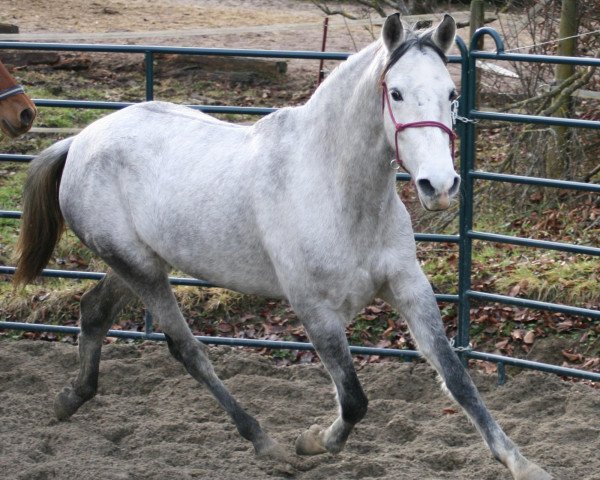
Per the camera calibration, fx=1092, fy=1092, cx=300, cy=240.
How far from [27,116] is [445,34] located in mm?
2236

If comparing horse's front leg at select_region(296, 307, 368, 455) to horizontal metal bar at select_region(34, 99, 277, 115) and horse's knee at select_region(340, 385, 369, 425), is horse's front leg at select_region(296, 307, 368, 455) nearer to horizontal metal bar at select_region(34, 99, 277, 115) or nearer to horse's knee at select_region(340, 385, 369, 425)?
horse's knee at select_region(340, 385, 369, 425)

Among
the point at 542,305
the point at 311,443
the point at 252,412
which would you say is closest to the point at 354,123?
the point at 311,443

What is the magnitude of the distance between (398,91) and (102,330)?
215cm

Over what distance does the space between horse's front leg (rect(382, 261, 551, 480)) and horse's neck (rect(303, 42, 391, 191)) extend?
409 millimetres

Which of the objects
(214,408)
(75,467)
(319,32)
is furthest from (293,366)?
(319,32)

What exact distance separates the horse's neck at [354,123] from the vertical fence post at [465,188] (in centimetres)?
138

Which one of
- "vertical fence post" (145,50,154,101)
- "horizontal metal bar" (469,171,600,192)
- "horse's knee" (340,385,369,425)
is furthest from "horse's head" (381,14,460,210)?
"vertical fence post" (145,50,154,101)

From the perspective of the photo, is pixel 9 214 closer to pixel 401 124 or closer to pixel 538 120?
pixel 538 120

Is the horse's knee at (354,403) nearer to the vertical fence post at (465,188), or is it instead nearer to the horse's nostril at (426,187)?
the horse's nostril at (426,187)

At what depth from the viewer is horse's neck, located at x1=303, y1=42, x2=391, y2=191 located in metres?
3.95

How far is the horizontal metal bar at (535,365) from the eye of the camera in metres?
5.33

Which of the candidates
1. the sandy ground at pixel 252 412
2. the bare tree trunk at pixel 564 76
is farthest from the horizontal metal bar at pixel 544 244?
the bare tree trunk at pixel 564 76

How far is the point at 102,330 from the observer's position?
203 inches

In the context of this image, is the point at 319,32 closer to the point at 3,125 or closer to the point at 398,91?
the point at 3,125
